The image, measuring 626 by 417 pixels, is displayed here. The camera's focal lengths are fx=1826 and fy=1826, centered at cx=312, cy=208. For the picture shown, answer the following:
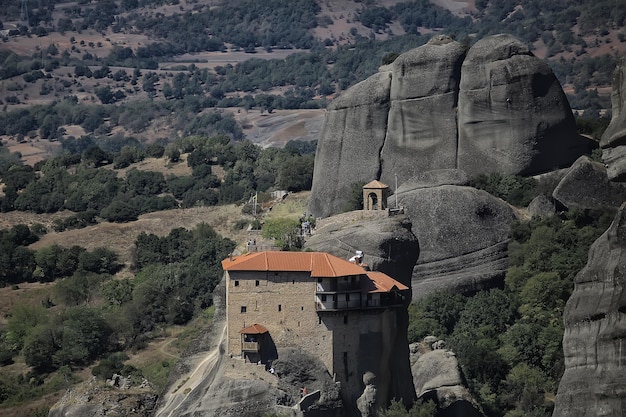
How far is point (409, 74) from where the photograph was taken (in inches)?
3605

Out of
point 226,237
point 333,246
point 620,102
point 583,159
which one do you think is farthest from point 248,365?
point 226,237

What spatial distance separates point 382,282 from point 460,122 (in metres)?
30.3

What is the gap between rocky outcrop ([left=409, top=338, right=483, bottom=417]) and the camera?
6706cm

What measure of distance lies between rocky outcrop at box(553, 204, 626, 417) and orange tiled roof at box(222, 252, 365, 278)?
22.1m

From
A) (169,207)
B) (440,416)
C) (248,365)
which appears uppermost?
(248,365)

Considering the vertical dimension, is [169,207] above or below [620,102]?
below

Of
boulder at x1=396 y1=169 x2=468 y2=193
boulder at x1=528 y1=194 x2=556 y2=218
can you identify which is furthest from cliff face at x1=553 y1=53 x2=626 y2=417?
boulder at x1=396 y1=169 x2=468 y2=193

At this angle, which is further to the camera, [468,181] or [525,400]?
[468,181]

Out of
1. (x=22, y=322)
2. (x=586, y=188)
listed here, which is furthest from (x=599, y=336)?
(x=22, y=322)

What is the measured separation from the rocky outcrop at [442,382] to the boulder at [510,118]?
16753mm

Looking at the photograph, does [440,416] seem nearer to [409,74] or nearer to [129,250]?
[409,74]

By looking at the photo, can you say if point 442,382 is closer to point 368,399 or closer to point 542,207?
point 368,399

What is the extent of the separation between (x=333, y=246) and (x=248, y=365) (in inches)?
366

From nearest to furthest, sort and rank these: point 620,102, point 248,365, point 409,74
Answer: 1. point 620,102
2. point 248,365
3. point 409,74
